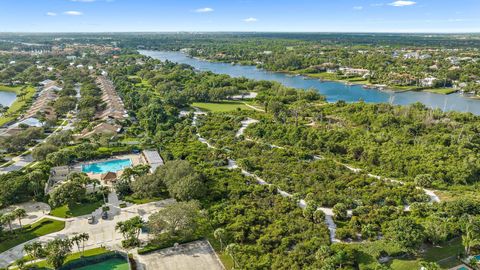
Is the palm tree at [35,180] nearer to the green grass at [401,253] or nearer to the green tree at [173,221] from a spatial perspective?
the green tree at [173,221]

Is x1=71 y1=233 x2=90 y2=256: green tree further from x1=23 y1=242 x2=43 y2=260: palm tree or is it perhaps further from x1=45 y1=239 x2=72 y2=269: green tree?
x1=23 y1=242 x2=43 y2=260: palm tree

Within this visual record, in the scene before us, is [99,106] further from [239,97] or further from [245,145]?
[245,145]

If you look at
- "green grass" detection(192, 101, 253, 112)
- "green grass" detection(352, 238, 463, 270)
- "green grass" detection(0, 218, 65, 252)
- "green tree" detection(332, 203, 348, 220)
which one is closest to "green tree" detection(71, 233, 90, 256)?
"green grass" detection(0, 218, 65, 252)

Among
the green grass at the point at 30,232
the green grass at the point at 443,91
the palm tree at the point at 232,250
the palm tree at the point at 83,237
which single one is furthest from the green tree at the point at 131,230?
the green grass at the point at 443,91

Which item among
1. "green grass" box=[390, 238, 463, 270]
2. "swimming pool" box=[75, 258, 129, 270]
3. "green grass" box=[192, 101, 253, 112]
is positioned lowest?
"swimming pool" box=[75, 258, 129, 270]

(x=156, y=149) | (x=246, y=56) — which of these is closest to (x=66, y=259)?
(x=156, y=149)
